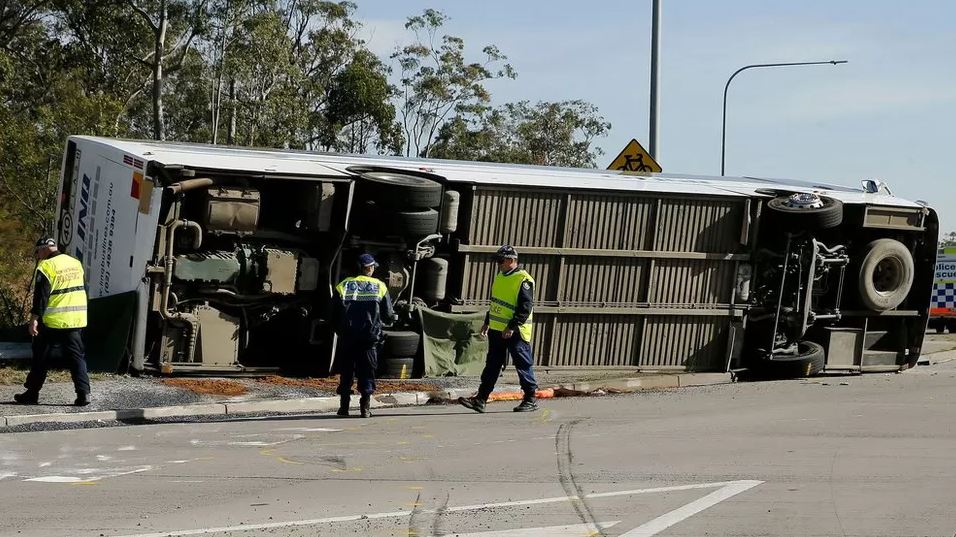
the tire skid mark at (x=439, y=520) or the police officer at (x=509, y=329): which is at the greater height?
the police officer at (x=509, y=329)

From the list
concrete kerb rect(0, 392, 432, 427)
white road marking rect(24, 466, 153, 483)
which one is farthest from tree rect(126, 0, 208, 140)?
white road marking rect(24, 466, 153, 483)

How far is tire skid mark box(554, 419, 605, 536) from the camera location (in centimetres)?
699

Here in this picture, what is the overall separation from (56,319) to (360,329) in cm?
270

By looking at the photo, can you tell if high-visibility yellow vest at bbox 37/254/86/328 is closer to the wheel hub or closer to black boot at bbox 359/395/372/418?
black boot at bbox 359/395/372/418

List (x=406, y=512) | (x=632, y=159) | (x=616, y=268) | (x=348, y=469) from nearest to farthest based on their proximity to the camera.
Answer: (x=406, y=512), (x=348, y=469), (x=616, y=268), (x=632, y=159)

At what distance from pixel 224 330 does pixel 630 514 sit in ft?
22.9

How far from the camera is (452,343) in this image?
47.0ft

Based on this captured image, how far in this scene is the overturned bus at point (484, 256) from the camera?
41.9 feet

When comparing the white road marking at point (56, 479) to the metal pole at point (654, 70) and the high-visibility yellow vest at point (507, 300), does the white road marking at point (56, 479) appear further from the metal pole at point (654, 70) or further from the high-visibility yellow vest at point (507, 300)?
the metal pole at point (654, 70)

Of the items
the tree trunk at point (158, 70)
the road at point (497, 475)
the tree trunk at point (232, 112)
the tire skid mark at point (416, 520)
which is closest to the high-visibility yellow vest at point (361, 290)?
Result: the road at point (497, 475)

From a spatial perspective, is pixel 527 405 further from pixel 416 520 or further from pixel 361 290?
pixel 416 520

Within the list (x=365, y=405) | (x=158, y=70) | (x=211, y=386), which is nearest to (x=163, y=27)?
(x=158, y=70)

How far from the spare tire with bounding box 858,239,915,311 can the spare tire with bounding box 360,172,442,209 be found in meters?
6.26

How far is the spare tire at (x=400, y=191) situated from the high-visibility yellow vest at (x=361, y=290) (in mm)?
2069
